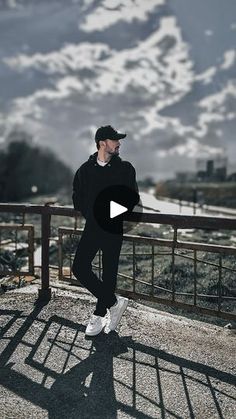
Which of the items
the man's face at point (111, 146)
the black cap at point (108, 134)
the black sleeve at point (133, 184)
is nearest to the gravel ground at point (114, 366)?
the black sleeve at point (133, 184)

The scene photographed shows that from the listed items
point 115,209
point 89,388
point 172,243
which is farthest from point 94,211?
point 89,388

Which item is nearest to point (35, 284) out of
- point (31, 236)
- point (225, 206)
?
point (31, 236)

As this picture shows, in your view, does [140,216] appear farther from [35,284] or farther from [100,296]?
[35,284]

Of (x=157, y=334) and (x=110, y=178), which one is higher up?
(x=110, y=178)

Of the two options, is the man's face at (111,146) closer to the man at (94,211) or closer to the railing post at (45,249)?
the man at (94,211)

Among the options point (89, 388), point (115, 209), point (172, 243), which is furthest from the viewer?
point (172, 243)

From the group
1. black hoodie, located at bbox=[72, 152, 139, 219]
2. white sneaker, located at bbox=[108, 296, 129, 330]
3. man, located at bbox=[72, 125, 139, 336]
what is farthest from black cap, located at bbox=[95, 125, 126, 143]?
white sneaker, located at bbox=[108, 296, 129, 330]

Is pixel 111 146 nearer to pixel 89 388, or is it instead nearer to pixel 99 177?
pixel 99 177

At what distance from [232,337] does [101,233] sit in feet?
5.76

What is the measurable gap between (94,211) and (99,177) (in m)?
0.35

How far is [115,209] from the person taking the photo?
450 cm

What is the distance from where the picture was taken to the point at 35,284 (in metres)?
6.55

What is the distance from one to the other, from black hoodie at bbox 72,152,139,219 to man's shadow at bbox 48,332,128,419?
1378 mm

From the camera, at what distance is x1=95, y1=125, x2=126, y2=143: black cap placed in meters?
4.38
